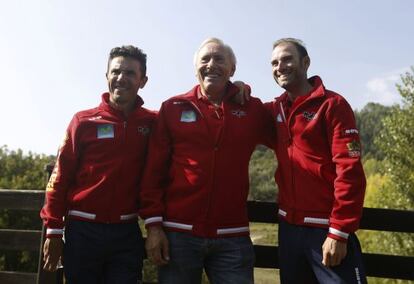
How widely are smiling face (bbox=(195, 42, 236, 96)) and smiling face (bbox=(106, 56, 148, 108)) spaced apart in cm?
58

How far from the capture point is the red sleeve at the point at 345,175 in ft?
10.2

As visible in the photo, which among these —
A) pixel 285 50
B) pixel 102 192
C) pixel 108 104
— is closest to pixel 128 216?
pixel 102 192

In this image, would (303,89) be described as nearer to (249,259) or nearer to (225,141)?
(225,141)

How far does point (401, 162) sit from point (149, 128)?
1238 centimetres

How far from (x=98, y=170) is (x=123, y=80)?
811mm

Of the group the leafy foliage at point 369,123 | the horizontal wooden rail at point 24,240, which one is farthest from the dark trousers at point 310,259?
the leafy foliage at point 369,123

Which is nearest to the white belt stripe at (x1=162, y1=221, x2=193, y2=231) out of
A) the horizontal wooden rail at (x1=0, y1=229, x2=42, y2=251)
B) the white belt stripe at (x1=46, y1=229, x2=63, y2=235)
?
the white belt stripe at (x1=46, y1=229, x2=63, y2=235)

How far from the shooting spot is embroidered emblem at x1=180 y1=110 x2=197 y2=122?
3.63 metres

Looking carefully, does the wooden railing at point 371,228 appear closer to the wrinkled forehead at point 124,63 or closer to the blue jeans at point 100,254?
the blue jeans at point 100,254

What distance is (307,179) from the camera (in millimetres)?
3418

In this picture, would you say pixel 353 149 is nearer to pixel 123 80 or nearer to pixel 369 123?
pixel 123 80

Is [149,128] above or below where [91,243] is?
above

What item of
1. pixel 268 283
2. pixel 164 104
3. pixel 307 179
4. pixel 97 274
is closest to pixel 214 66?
pixel 164 104

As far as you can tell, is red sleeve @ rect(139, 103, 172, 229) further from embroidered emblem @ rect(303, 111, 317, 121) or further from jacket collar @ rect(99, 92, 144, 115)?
embroidered emblem @ rect(303, 111, 317, 121)
